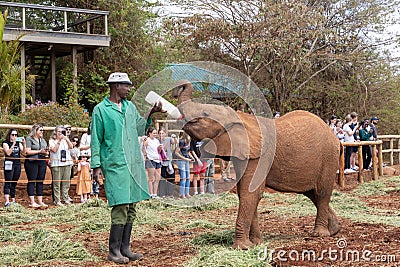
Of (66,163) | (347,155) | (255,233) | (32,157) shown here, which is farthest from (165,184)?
(347,155)

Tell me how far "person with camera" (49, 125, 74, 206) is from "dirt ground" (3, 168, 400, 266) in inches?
136

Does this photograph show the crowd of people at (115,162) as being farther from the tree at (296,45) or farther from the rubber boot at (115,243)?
the tree at (296,45)

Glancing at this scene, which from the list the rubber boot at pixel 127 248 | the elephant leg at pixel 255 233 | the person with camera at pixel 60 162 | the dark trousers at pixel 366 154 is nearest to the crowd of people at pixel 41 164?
the person with camera at pixel 60 162

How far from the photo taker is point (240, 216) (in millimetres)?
6938

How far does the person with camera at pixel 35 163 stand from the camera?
12.4m

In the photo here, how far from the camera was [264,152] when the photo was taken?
7.02 meters

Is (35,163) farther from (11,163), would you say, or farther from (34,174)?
(11,163)

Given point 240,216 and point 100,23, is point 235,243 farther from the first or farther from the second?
point 100,23

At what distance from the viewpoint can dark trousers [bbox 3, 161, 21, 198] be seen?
12289 mm

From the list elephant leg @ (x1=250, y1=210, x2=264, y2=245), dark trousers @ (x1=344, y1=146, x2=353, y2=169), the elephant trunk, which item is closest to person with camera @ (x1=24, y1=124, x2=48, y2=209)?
elephant leg @ (x1=250, y1=210, x2=264, y2=245)

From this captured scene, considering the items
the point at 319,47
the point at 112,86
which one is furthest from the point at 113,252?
the point at 319,47

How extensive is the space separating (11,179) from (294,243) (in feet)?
23.5

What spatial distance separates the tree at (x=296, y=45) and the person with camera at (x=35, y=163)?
10.9 m

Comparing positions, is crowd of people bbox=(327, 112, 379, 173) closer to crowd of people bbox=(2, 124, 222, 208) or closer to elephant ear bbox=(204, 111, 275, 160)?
crowd of people bbox=(2, 124, 222, 208)
